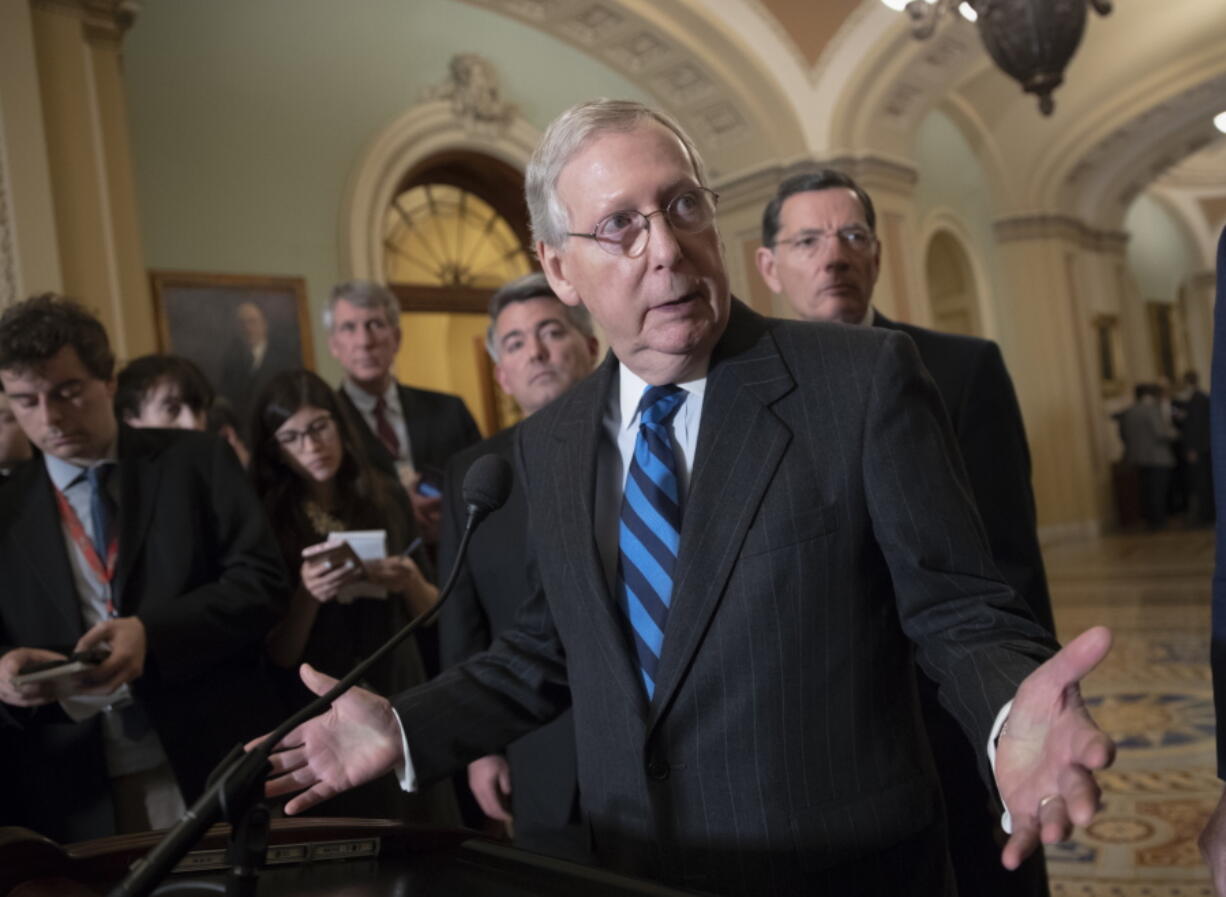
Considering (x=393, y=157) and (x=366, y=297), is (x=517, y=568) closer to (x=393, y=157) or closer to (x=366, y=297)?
(x=366, y=297)

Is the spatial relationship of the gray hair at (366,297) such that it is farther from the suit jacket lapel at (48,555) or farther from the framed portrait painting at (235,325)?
the framed portrait painting at (235,325)

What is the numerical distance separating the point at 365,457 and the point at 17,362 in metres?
0.97

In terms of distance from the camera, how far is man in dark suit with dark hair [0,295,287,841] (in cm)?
248

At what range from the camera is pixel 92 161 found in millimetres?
5559

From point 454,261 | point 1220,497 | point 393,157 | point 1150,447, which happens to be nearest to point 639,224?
point 1220,497

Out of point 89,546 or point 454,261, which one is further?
point 454,261

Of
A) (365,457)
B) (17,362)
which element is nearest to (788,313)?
(365,457)

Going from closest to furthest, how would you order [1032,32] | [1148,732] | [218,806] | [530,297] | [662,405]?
[218,806] < [662,405] < [530,297] < [1148,732] < [1032,32]

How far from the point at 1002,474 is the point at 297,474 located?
1826mm

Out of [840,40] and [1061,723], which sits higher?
[840,40]

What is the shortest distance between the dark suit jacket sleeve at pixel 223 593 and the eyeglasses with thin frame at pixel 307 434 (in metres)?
0.34

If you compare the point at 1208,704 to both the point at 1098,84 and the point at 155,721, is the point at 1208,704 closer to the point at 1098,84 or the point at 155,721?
the point at 155,721

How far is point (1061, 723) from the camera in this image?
3.49ft

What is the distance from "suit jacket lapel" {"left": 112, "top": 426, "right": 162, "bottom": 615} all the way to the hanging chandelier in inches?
250
